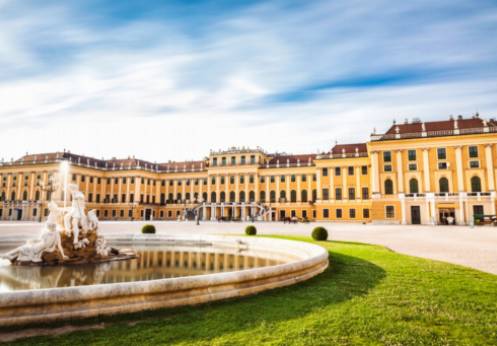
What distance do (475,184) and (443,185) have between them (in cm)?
330

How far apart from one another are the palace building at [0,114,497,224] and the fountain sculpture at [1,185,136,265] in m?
30.7

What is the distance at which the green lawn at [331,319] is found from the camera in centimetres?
420

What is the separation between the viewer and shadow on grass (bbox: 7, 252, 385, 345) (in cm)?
426

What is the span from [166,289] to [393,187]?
1714 inches

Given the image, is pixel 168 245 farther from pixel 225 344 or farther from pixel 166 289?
pixel 225 344

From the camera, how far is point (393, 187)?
44.2 m

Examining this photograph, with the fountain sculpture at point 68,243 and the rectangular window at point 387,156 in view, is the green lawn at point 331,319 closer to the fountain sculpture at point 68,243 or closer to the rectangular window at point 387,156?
the fountain sculpture at point 68,243

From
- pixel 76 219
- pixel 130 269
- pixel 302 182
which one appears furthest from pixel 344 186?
pixel 130 269

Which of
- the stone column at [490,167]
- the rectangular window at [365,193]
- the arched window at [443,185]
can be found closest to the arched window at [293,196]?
the rectangular window at [365,193]

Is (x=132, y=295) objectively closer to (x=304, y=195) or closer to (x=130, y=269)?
(x=130, y=269)

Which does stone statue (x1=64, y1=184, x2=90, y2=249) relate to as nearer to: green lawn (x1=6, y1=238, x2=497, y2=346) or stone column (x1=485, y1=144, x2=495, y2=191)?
green lawn (x1=6, y1=238, x2=497, y2=346)

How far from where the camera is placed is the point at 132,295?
5113mm

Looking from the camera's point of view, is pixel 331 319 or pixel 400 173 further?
pixel 400 173

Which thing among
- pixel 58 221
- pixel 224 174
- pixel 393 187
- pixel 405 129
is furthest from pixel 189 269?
pixel 224 174
